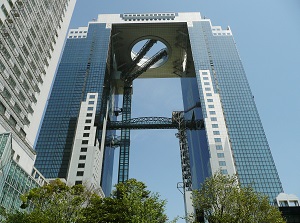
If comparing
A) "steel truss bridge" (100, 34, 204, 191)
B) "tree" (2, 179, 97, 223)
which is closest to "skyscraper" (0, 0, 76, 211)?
"tree" (2, 179, 97, 223)

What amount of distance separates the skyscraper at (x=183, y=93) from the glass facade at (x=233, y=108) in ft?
0.97

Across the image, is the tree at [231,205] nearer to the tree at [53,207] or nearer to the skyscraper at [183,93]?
the tree at [53,207]

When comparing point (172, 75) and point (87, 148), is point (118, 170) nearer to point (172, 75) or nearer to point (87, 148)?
point (87, 148)

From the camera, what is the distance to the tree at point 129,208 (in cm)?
2589

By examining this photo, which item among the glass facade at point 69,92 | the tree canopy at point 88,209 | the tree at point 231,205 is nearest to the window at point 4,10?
the tree canopy at point 88,209

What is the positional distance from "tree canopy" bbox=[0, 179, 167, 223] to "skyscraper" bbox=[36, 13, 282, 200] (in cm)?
4942

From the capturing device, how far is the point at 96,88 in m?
94.9

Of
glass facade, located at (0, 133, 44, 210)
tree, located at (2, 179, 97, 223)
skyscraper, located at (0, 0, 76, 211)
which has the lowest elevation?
tree, located at (2, 179, 97, 223)

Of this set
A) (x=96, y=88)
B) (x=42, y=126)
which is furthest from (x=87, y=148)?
(x=96, y=88)

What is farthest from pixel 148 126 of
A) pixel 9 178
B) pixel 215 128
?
pixel 9 178

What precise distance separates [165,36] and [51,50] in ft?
215

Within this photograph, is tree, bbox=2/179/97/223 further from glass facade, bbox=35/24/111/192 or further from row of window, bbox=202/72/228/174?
row of window, bbox=202/72/228/174

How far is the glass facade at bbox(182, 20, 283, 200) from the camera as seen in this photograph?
74812 millimetres

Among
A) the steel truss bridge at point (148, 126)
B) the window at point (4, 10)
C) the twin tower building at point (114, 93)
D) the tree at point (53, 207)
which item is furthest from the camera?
the steel truss bridge at point (148, 126)
